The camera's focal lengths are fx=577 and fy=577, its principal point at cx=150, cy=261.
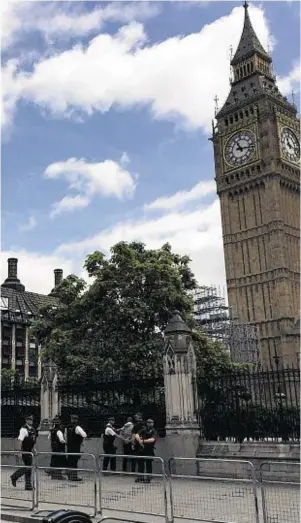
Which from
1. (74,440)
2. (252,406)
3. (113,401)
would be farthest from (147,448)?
(113,401)

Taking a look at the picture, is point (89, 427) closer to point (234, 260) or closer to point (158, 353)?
point (158, 353)

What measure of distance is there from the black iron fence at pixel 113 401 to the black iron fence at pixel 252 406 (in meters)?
1.69

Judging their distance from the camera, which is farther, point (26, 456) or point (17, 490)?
point (26, 456)

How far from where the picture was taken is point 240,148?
7400 centimetres

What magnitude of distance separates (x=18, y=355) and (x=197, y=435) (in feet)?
213

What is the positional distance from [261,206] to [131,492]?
65371 millimetres

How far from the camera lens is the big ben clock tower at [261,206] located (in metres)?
70.1

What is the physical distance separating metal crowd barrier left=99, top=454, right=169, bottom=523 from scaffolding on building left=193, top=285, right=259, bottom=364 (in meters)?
51.7

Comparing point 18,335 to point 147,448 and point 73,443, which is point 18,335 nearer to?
point 73,443

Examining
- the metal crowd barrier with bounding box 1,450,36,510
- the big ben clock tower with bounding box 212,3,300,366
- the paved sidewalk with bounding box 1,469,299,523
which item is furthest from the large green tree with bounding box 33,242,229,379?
the big ben clock tower with bounding box 212,3,300,366

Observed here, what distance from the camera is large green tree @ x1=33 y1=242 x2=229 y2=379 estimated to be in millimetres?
25016

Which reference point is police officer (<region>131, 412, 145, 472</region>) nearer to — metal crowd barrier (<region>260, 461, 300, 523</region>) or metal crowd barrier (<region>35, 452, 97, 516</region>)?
metal crowd barrier (<region>35, 452, 97, 516</region>)

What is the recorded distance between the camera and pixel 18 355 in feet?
250

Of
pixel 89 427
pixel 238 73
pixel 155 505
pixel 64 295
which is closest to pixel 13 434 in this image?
pixel 89 427
